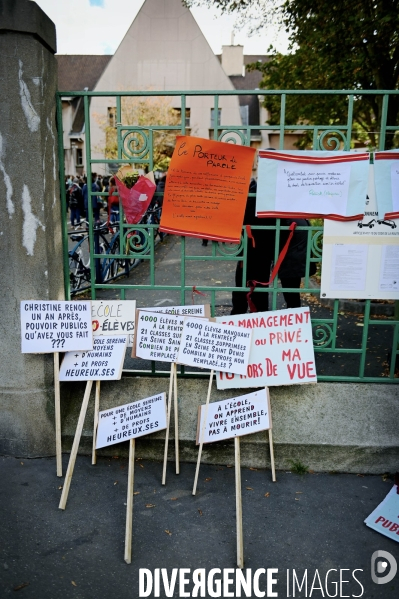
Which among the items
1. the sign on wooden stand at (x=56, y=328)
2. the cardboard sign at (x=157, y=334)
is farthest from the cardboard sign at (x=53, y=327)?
the cardboard sign at (x=157, y=334)

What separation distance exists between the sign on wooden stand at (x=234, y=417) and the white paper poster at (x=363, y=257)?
3.24ft

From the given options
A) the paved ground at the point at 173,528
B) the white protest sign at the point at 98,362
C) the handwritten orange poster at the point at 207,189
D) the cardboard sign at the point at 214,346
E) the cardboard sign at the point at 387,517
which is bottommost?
the paved ground at the point at 173,528

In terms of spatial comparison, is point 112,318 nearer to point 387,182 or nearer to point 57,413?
point 57,413

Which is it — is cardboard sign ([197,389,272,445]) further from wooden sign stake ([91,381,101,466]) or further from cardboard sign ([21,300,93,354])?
cardboard sign ([21,300,93,354])

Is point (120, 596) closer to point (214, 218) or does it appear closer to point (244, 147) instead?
point (214, 218)

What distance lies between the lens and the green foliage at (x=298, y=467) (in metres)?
3.98

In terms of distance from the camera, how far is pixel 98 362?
400cm

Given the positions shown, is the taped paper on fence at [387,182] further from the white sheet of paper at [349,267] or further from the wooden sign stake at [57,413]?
the wooden sign stake at [57,413]

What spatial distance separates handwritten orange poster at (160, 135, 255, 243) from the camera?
12.7ft

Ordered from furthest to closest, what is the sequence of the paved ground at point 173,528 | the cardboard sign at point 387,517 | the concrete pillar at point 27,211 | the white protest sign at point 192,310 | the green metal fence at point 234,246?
the white protest sign at point 192,310 < the green metal fence at point 234,246 < the concrete pillar at point 27,211 < the cardboard sign at point 387,517 < the paved ground at point 173,528

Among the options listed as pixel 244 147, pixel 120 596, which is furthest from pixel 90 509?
pixel 244 147

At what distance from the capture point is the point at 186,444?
4.05 m

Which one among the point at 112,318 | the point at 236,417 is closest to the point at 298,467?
the point at 236,417

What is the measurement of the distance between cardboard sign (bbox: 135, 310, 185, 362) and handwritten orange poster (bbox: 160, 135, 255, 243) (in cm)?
66
